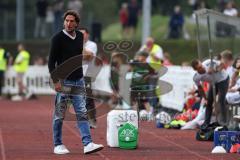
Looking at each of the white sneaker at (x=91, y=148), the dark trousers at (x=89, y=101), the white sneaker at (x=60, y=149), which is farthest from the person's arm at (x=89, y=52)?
the white sneaker at (x=91, y=148)

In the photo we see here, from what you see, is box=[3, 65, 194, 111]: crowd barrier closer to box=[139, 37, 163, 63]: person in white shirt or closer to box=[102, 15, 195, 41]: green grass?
box=[139, 37, 163, 63]: person in white shirt

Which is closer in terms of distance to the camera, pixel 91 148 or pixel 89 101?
pixel 91 148

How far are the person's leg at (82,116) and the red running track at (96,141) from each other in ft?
0.92

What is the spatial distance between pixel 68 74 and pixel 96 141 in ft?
8.56

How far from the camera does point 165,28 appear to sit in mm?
45438

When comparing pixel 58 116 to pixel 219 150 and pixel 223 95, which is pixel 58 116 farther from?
pixel 223 95

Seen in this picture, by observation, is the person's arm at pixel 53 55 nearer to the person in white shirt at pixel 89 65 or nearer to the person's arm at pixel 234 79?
the person in white shirt at pixel 89 65

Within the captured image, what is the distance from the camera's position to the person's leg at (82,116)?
14742 millimetres

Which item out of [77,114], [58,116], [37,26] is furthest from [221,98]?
[37,26]

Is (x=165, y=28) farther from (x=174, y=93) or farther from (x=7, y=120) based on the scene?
(x=7, y=120)

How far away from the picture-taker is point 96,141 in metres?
17.2

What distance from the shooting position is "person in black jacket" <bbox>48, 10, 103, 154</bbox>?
14.8 m

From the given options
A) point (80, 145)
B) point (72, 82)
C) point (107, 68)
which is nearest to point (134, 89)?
point (80, 145)

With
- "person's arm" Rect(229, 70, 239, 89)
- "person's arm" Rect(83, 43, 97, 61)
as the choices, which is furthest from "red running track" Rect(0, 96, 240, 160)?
"person's arm" Rect(83, 43, 97, 61)
